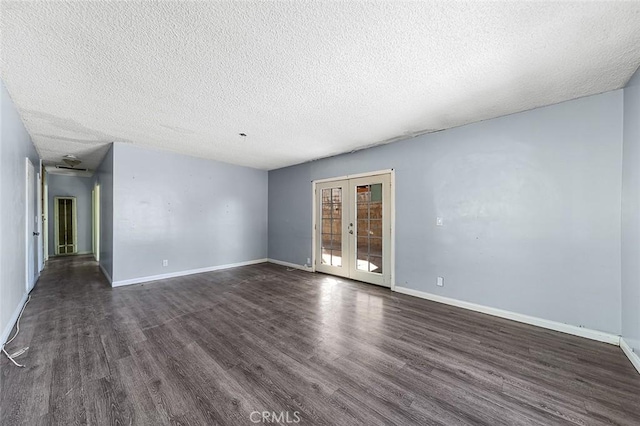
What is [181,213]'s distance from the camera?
508 cm

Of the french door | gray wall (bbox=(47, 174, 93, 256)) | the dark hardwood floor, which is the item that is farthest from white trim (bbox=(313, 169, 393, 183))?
gray wall (bbox=(47, 174, 93, 256))

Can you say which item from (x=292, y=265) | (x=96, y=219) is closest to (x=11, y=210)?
(x=292, y=265)

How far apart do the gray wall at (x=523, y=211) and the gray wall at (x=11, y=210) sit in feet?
15.4

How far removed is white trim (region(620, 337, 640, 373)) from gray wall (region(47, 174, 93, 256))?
37.7 ft

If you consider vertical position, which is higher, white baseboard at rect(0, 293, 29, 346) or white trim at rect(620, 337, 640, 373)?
white baseboard at rect(0, 293, 29, 346)

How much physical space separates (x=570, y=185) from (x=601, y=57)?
1.29 m

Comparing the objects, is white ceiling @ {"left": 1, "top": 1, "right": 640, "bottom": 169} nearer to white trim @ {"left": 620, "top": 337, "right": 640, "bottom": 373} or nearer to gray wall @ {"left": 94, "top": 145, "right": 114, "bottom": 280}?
gray wall @ {"left": 94, "top": 145, "right": 114, "bottom": 280}

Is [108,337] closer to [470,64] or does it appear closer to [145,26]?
[145,26]

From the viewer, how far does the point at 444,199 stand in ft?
11.7

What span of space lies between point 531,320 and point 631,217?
1422mm

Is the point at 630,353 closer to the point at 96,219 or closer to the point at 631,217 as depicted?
the point at 631,217

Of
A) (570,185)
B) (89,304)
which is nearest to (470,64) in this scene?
(570,185)

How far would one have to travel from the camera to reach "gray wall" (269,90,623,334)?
8.16ft

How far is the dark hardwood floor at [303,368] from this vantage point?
155 centimetres
